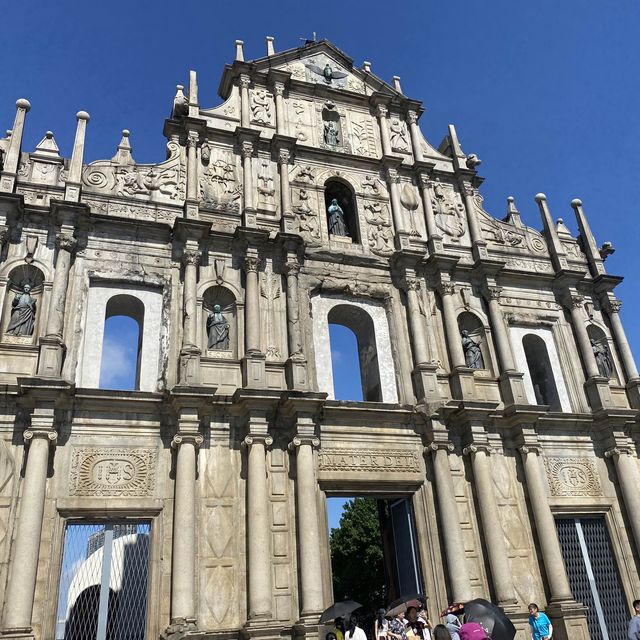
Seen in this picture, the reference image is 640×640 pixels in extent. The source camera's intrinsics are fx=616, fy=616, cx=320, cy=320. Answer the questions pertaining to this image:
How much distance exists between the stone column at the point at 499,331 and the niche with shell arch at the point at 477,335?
25cm

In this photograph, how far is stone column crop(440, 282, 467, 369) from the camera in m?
15.1

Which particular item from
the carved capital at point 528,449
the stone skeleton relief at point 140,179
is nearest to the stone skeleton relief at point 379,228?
the stone skeleton relief at point 140,179

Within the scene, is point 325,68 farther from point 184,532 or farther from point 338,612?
point 338,612

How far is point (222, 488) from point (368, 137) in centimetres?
1128

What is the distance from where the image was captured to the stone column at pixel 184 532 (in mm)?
10750

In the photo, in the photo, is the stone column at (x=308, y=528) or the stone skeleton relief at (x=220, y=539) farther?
the stone column at (x=308, y=528)

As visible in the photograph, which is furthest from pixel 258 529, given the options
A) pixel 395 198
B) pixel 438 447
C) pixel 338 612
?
pixel 395 198

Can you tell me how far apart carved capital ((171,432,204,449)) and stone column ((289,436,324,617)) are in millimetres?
1935

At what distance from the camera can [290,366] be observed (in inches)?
530

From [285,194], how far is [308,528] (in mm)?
8351

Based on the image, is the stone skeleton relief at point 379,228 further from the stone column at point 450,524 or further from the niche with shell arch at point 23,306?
the niche with shell arch at point 23,306

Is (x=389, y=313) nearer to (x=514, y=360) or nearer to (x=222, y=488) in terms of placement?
(x=514, y=360)

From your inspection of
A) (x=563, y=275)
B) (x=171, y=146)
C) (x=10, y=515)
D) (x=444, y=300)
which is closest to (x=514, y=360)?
(x=444, y=300)

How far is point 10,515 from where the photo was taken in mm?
10719
